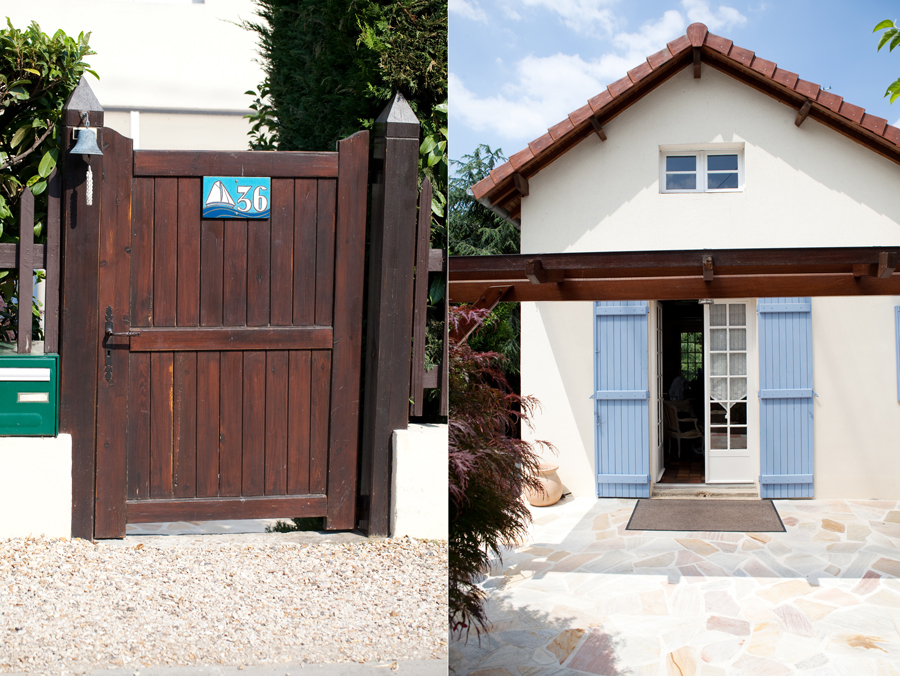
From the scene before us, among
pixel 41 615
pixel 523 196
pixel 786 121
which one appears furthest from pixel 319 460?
pixel 786 121

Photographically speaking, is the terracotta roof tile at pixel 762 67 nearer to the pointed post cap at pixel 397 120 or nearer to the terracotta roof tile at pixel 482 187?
the terracotta roof tile at pixel 482 187

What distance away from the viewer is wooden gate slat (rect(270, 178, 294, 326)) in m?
1.65

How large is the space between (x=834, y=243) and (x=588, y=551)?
202 cm

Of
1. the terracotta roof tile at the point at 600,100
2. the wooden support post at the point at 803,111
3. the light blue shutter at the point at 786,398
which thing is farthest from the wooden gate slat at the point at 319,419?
the light blue shutter at the point at 786,398

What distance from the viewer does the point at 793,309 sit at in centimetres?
482

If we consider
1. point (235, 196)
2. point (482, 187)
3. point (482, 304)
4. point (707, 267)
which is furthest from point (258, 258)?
point (707, 267)

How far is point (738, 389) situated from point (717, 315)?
2.14 ft

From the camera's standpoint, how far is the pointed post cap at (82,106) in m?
1.54

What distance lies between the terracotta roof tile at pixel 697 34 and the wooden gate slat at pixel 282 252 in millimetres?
1773

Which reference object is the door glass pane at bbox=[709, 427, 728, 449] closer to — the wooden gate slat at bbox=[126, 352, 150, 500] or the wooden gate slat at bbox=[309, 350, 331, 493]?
the wooden gate slat at bbox=[309, 350, 331, 493]

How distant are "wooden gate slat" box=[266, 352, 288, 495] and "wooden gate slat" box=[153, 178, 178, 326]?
1.02 feet

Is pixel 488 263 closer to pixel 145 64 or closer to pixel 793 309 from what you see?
pixel 145 64

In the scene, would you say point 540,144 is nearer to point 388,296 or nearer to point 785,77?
point 785,77

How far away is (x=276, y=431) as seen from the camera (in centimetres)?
176
